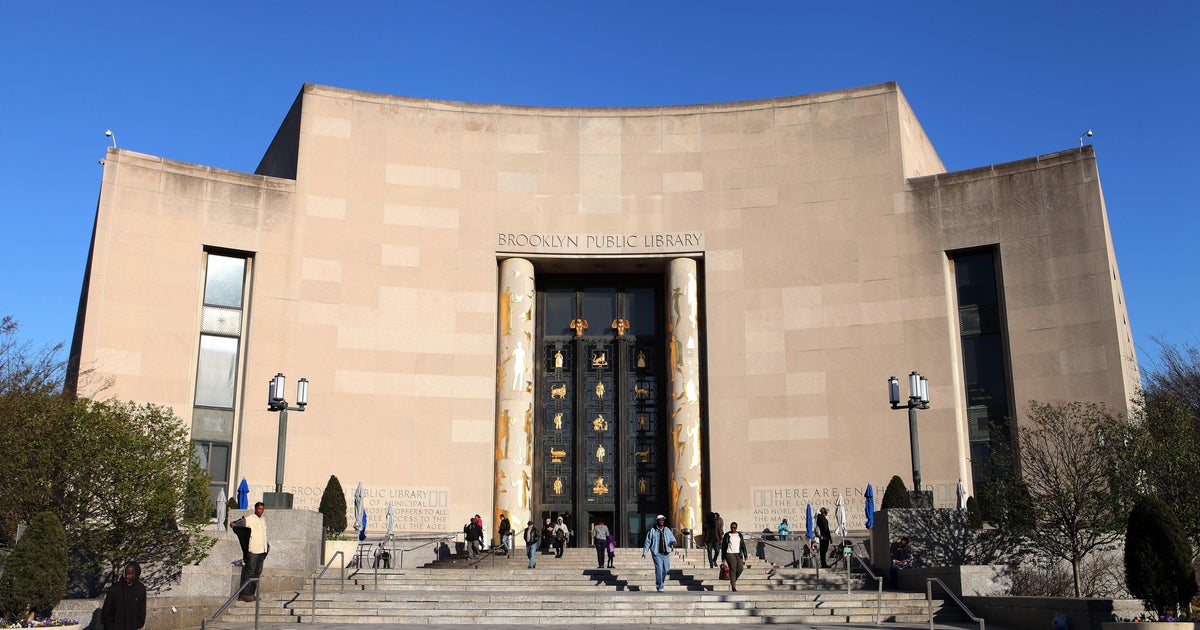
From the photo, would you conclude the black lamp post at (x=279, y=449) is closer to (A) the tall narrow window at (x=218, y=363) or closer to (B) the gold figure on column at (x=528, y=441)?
(A) the tall narrow window at (x=218, y=363)

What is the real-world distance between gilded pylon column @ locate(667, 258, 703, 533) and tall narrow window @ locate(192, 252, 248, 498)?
12771mm

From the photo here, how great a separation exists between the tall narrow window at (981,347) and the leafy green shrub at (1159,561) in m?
14.6

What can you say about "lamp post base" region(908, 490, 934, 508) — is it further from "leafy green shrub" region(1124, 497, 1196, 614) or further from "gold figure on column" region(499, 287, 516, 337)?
"gold figure on column" region(499, 287, 516, 337)

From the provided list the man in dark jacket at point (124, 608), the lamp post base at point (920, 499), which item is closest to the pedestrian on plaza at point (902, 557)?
the lamp post base at point (920, 499)

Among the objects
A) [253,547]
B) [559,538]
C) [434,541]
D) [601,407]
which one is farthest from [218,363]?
[253,547]

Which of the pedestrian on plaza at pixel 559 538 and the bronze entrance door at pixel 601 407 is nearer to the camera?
the pedestrian on plaza at pixel 559 538

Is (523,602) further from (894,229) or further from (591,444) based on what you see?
(894,229)

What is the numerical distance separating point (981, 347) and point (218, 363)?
2196 cm

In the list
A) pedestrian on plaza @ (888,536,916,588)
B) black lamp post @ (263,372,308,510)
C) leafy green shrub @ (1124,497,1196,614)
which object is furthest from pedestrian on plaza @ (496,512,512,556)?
leafy green shrub @ (1124,497,1196,614)

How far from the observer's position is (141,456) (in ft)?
62.8

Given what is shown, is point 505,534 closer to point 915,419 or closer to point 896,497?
point 896,497

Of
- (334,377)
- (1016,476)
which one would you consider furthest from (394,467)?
(1016,476)

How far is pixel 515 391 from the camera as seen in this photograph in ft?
106

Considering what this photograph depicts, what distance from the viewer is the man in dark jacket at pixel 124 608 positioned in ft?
41.7
